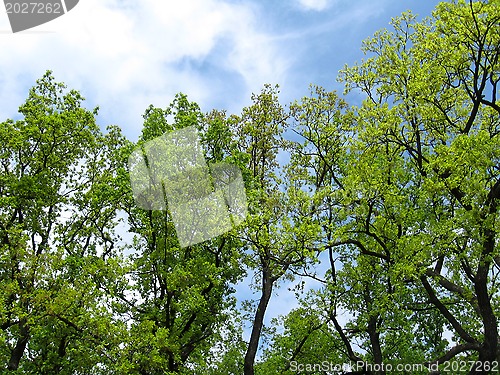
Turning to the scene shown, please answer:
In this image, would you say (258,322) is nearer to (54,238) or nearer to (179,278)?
(179,278)

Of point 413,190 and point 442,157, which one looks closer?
point 442,157

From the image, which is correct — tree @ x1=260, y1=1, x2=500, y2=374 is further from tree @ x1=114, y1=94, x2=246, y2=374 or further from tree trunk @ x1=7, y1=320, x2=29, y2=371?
tree trunk @ x1=7, y1=320, x2=29, y2=371

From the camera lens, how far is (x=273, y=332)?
1107 inches

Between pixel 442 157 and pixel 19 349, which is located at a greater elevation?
pixel 442 157

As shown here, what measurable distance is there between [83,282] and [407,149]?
14.5 metres

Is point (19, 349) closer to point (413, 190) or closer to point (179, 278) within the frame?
point (179, 278)

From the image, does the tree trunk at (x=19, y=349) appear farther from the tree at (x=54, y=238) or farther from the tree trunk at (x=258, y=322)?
the tree trunk at (x=258, y=322)

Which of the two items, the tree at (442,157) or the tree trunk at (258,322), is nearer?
the tree at (442,157)

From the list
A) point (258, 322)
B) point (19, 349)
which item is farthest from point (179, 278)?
point (19, 349)

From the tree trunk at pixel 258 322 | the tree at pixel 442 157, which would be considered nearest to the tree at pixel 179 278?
the tree trunk at pixel 258 322

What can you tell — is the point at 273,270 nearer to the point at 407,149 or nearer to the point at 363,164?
the point at 363,164

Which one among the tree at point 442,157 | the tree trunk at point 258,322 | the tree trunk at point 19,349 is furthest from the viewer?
the tree trunk at point 19,349

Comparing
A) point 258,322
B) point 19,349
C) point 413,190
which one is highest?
point 413,190

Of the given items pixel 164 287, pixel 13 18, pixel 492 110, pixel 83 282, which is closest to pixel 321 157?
pixel 492 110
